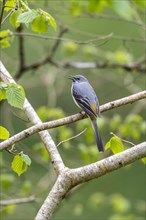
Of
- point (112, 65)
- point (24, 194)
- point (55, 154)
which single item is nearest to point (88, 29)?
point (112, 65)

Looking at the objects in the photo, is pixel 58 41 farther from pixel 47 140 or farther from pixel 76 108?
pixel 47 140

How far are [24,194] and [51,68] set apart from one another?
224cm

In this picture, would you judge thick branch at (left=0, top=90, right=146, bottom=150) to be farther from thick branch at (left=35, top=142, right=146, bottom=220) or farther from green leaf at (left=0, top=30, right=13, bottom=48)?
green leaf at (left=0, top=30, right=13, bottom=48)

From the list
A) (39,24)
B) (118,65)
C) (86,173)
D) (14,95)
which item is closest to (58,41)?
(118,65)

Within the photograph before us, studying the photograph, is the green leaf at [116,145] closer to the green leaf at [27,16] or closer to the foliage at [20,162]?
the foliage at [20,162]

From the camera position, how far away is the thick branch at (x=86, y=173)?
2771 mm

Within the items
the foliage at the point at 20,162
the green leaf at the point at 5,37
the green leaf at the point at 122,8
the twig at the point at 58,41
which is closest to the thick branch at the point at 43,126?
the foliage at the point at 20,162

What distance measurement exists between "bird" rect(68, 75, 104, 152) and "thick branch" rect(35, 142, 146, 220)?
3.86 ft

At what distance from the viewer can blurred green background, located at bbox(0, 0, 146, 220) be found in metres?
5.30

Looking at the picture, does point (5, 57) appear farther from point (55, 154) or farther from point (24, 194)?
point (55, 154)

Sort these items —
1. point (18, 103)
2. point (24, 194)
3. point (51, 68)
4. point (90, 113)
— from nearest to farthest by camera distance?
point (18, 103) → point (90, 113) → point (24, 194) → point (51, 68)

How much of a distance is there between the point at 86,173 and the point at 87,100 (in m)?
1.70

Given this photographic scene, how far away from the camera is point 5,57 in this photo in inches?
260

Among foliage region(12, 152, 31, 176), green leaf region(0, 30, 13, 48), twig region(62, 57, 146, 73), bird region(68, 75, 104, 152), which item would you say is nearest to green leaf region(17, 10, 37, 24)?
foliage region(12, 152, 31, 176)
